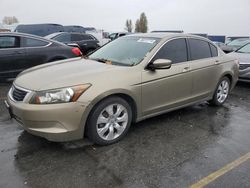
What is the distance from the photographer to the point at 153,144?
3.82 metres

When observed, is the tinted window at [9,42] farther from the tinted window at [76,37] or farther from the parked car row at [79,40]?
the tinted window at [76,37]

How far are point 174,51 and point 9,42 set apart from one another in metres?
4.49

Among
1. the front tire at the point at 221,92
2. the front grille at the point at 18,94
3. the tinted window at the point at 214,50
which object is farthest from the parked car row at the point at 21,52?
the front tire at the point at 221,92

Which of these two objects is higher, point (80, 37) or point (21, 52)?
point (80, 37)

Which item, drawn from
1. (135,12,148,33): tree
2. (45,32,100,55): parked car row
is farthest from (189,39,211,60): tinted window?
(135,12,148,33): tree

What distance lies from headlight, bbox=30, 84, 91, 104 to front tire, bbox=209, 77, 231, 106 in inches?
131

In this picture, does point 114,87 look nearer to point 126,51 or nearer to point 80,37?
point 126,51

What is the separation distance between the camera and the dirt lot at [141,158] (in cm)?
292

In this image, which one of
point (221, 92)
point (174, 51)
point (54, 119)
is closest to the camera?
point (54, 119)

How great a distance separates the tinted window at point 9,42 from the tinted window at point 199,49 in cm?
451

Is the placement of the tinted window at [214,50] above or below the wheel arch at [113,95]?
above

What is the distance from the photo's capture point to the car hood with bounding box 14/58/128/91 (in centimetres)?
336

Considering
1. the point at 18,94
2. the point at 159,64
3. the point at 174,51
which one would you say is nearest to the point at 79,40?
the point at 174,51

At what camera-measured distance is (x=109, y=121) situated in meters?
3.67
